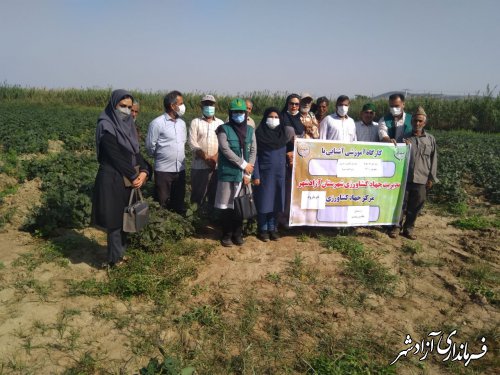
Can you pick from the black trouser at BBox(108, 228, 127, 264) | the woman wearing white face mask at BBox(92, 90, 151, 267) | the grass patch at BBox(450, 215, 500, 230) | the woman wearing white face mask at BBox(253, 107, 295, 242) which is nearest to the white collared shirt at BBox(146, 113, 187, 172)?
the woman wearing white face mask at BBox(92, 90, 151, 267)

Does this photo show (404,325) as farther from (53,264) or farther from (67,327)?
(53,264)

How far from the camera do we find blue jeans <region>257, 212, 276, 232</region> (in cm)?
495

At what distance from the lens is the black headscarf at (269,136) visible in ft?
15.2

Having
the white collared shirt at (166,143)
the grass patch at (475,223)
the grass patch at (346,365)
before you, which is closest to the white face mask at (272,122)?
the white collared shirt at (166,143)

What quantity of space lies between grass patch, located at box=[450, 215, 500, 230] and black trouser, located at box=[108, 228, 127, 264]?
5.16 metres

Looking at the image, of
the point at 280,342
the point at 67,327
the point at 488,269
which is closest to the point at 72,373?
the point at 67,327

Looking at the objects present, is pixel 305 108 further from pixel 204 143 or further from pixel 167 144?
pixel 167 144

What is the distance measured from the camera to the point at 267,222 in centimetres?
502

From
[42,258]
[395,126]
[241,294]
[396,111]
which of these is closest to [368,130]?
[395,126]

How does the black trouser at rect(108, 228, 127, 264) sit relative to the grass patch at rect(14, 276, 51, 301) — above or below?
above

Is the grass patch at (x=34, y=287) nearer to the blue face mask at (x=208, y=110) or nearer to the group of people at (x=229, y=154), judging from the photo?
the group of people at (x=229, y=154)

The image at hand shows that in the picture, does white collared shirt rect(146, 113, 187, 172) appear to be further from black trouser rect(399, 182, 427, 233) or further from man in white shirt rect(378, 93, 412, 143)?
black trouser rect(399, 182, 427, 233)

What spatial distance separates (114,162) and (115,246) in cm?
93

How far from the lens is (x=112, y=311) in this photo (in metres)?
3.32
